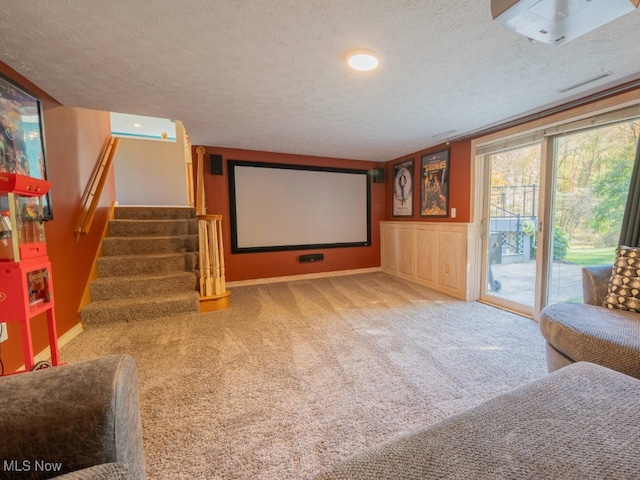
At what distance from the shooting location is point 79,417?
70 centimetres

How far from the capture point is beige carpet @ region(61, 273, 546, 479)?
1.32m

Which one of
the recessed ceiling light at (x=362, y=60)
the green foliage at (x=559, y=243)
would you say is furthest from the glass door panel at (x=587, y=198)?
the recessed ceiling light at (x=362, y=60)

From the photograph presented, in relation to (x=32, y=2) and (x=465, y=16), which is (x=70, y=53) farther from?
(x=465, y=16)

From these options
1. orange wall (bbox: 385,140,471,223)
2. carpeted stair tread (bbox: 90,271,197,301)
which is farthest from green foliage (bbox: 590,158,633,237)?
carpeted stair tread (bbox: 90,271,197,301)

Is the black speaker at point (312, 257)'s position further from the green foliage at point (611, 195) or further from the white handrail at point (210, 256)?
the green foliage at point (611, 195)

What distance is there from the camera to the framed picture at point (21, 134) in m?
1.83

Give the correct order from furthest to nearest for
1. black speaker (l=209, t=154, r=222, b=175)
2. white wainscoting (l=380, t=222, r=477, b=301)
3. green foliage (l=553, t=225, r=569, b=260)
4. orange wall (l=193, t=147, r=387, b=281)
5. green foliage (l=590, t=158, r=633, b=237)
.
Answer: orange wall (l=193, t=147, r=387, b=281) < black speaker (l=209, t=154, r=222, b=175) < white wainscoting (l=380, t=222, r=477, b=301) < green foliage (l=553, t=225, r=569, b=260) < green foliage (l=590, t=158, r=633, b=237)

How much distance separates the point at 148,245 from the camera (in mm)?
3607

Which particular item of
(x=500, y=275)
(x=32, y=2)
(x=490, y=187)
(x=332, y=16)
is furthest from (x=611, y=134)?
(x=32, y=2)

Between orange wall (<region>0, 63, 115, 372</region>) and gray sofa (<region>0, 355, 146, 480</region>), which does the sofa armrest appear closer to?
gray sofa (<region>0, 355, 146, 480</region>)

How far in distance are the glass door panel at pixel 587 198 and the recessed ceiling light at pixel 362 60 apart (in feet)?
7.05

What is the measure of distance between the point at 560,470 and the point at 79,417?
3.90 feet

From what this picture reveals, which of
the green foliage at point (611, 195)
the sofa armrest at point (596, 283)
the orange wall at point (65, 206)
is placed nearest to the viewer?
the sofa armrest at point (596, 283)

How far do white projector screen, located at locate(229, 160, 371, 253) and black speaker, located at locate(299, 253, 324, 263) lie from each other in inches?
5.8
